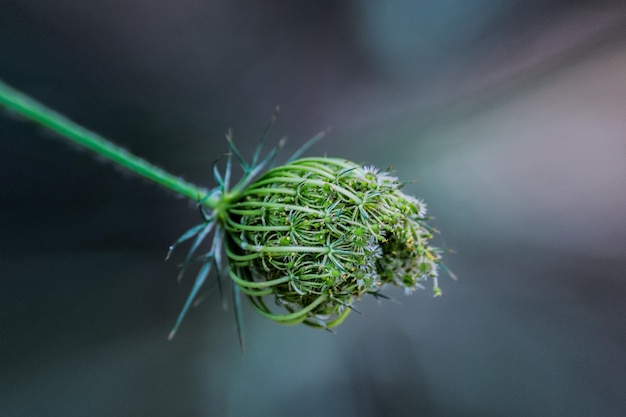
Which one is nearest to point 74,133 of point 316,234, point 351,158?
point 316,234

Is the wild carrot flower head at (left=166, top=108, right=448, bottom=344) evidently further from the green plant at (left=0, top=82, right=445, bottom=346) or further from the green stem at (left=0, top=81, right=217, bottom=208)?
the green stem at (left=0, top=81, right=217, bottom=208)

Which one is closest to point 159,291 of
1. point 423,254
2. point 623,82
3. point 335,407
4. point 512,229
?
point 335,407

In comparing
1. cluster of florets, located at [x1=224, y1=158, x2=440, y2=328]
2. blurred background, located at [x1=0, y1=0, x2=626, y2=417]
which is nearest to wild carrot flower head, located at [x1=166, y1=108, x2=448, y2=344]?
cluster of florets, located at [x1=224, y1=158, x2=440, y2=328]

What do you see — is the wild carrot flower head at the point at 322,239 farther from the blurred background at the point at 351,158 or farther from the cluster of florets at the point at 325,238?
the blurred background at the point at 351,158

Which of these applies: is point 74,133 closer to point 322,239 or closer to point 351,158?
point 322,239

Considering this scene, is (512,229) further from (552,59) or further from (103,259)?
(103,259)

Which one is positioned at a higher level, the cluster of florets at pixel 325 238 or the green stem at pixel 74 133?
the green stem at pixel 74 133

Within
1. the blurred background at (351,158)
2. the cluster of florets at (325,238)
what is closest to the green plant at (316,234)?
the cluster of florets at (325,238)
